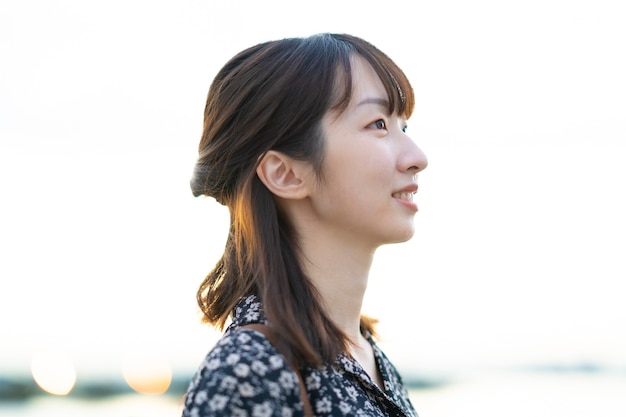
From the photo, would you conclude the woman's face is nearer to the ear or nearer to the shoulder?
the ear

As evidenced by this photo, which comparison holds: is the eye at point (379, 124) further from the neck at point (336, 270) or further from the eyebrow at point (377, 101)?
the neck at point (336, 270)

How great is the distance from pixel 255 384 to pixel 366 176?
2.47ft

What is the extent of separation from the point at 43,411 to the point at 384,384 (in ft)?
46.5

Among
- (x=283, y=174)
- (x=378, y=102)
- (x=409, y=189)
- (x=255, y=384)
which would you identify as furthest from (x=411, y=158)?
(x=255, y=384)

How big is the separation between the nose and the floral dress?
601mm

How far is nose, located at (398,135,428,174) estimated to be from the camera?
2.59m

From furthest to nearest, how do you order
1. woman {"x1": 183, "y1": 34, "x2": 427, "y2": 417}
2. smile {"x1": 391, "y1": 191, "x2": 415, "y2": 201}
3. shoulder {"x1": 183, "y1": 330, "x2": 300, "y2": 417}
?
smile {"x1": 391, "y1": 191, "x2": 415, "y2": 201}, woman {"x1": 183, "y1": 34, "x2": 427, "y2": 417}, shoulder {"x1": 183, "y1": 330, "x2": 300, "y2": 417}

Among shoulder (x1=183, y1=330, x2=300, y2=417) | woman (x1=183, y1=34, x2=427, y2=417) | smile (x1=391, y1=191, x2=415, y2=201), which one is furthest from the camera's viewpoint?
smile (x1=391, y1=191, x2=415, y2=201)

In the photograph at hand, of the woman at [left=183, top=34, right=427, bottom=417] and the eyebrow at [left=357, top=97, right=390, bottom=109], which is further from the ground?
the eyebrow at [left=357, top=97, right=390, bottom=109]

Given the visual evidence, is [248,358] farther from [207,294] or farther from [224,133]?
[224,133]

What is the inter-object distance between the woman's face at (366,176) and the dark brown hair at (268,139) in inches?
1.6

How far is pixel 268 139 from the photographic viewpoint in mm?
2609

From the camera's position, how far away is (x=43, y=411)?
51.5 feet

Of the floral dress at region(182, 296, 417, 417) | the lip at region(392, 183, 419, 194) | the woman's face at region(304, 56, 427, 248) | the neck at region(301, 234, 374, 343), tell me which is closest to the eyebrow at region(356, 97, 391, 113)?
the woman's face at region(304, 56, 427, 248)
